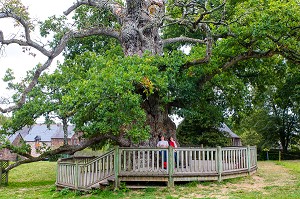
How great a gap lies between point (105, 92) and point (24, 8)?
5.15 metres

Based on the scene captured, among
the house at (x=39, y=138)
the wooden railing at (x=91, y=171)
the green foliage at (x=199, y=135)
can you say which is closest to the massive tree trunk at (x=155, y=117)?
the wooden railing at (x=91, y=171)

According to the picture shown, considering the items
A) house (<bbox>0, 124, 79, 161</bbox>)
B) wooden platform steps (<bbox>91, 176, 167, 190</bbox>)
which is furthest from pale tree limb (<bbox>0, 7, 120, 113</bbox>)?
house (<bbox>0, 124, 79, 161</bbox>)

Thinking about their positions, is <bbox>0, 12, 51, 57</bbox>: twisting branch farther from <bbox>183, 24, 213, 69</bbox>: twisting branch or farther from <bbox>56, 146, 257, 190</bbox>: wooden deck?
<bbox>183, 24, 213, 69</bbox>: twisting branch

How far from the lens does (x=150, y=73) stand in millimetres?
10219

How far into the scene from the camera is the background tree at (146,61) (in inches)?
362

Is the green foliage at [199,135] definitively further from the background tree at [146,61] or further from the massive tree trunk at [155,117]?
the massive tree trunk at [155,117]

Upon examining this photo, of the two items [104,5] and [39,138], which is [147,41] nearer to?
[104,5]

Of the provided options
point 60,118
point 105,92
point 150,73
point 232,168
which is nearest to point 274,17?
point 150,73

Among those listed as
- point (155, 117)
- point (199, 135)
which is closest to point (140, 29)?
point (155, 117)

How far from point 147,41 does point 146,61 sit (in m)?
2.81

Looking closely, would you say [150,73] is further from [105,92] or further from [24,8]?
[24,8]

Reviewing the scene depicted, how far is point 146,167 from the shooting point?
34.6 ft

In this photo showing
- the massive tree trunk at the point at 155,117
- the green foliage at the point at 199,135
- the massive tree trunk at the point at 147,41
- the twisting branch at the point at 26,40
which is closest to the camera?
the twisting branch at the point at 26,40

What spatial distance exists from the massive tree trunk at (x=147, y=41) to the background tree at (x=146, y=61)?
4cm
